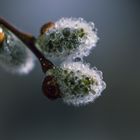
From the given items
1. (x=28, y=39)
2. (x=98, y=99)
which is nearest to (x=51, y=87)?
(x=28, y=39)

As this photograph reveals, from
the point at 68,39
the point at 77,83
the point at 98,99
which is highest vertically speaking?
the point at 98,99

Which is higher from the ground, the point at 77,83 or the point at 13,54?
the point at 13,54

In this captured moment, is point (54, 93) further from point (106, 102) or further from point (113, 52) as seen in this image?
point (113, 52)

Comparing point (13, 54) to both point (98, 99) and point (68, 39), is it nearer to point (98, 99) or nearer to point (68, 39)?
point (68, 39)

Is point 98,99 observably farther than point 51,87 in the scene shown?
Yes

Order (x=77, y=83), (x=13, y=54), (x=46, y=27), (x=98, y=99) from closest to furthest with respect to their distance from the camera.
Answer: (x=77, y=83) → (x=46, y=27) → (x=13, y=54) → (x=98, y=99)

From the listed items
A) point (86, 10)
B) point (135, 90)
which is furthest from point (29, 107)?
point (86, 10)
